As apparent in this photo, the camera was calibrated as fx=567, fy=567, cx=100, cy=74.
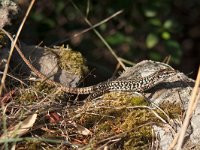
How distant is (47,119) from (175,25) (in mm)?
3056

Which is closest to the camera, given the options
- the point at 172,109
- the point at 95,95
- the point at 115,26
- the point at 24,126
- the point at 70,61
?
the point at 24,126

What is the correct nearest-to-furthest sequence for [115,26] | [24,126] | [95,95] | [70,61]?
[24,126]
[95,95]
[70,61]
[115,26]

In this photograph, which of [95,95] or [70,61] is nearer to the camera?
[95,95]

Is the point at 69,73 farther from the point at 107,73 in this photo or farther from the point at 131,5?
the point at 131,5

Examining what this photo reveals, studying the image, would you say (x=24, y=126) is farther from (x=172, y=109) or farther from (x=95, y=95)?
(x=172, y=109)

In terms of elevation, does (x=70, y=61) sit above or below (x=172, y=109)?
above

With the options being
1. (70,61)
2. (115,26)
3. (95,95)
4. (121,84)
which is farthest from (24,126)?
(115,26)

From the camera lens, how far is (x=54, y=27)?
241 inches

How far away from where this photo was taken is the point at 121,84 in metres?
4.05

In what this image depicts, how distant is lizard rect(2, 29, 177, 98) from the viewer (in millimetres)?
3996

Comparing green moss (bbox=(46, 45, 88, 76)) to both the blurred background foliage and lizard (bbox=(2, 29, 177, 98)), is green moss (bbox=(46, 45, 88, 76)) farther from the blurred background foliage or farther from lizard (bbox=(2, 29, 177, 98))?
the blurred background foliage

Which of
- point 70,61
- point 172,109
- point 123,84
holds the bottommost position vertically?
point 172,109

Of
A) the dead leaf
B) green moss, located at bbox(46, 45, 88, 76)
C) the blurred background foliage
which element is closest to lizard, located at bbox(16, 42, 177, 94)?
green moss, located at bbox(46, 45, 88, 76)

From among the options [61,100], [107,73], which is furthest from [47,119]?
[107,73]
